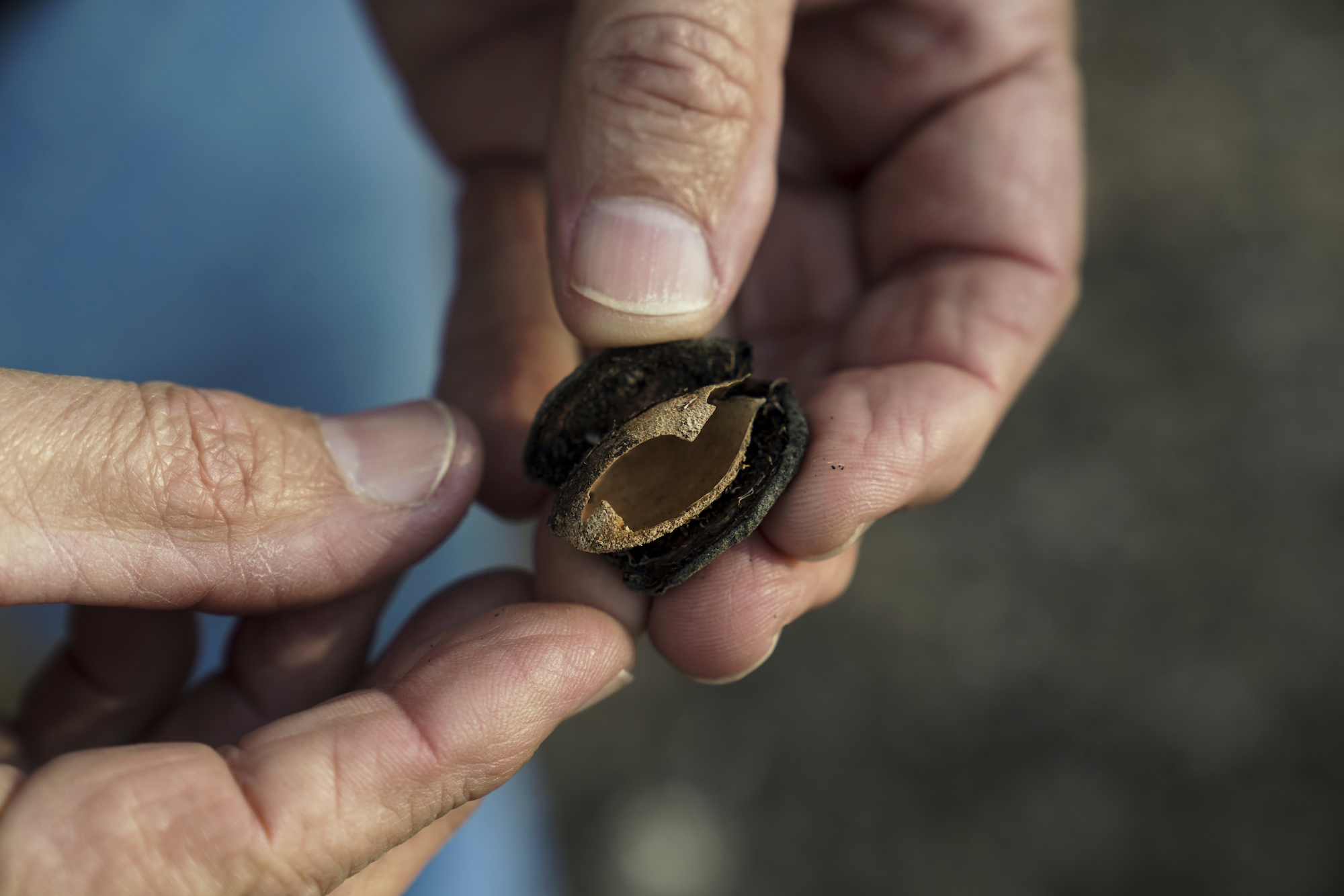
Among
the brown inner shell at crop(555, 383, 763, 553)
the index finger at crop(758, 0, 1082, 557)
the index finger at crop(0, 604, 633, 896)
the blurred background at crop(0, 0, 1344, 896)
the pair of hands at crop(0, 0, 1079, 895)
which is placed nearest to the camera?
the index finger at crop(0, 604, 633, 896)

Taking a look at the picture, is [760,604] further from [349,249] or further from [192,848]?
[349,249]

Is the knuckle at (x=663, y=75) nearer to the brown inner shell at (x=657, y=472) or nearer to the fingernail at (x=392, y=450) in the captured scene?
the brown inner shell at (x=657, y=472)

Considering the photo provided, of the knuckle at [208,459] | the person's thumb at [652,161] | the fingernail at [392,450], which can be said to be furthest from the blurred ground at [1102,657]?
the knuckle at [208,459]

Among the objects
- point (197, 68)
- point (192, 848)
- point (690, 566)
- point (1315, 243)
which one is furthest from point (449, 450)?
point (1315, 243)

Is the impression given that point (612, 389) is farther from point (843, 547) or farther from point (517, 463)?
point (843, 547)

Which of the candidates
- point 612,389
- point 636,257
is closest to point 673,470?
point 612,389

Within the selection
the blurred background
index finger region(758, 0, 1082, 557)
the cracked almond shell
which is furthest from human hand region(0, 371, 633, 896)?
the blurred background

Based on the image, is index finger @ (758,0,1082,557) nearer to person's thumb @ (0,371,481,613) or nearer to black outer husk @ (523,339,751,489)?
black outer husk @ (523,339,751,489)
